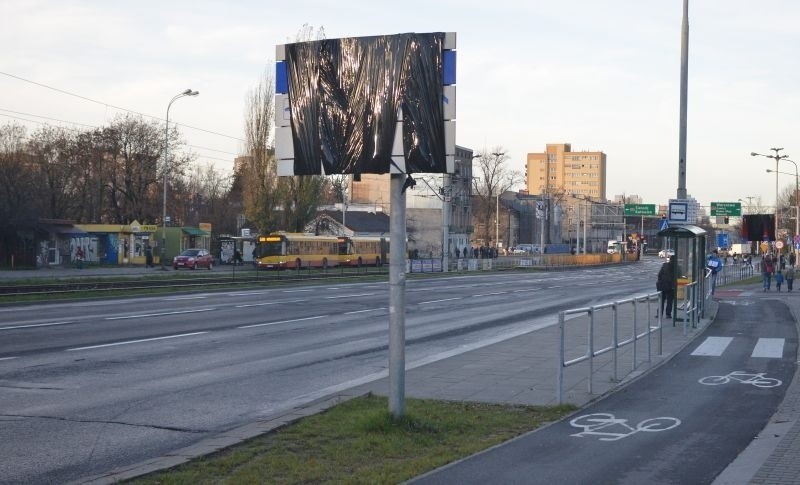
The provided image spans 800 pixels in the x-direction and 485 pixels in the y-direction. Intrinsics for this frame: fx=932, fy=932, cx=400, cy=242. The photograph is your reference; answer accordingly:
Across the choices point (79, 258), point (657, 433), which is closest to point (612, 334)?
point (657, 433)

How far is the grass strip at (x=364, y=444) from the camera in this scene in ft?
24.1

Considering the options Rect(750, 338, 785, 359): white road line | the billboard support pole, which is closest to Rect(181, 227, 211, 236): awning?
Rect(750, 338, 785, 359): white road line

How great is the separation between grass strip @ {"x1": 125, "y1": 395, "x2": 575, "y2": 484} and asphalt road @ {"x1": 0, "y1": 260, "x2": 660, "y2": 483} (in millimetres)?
998

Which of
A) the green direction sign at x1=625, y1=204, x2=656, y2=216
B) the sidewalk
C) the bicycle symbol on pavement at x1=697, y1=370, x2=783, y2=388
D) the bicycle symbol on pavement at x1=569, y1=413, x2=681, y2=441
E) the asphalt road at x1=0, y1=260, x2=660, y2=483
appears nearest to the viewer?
the sidewalk

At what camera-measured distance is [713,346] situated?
18328mm

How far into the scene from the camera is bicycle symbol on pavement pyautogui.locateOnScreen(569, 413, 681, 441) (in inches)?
367

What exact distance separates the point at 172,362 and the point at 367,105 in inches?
312

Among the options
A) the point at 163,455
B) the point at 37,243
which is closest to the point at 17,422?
the point at 163,455

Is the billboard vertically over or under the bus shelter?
over

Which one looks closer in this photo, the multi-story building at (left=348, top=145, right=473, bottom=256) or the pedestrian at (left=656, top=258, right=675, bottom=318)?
the pedestrian at (left=656, top=258, right=675, bottom=318)

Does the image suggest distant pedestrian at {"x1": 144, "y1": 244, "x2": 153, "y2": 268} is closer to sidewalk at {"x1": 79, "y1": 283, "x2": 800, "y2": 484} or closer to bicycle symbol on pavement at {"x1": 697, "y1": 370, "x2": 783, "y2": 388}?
sidewalk at {"x1": 79, "y1": 283, "x2": 800, "y2": 484}

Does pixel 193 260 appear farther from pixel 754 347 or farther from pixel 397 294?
pixel 397 294

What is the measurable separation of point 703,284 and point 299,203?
161 ft

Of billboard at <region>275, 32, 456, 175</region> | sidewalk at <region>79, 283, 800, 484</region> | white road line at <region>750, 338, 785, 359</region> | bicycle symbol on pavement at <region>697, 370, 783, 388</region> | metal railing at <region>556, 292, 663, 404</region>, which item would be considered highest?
billboard at <region>275, 32, 456, 175</region>
